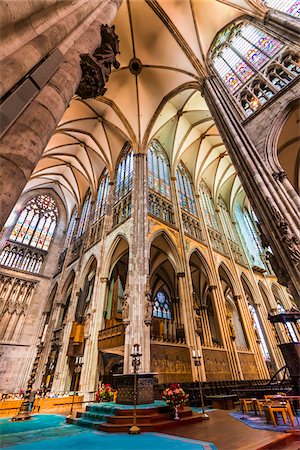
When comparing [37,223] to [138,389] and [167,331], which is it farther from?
[138,389]

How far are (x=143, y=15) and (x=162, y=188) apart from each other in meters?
9.89

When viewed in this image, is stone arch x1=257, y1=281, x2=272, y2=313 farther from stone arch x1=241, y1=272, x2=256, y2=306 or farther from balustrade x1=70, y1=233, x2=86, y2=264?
balustrade x1=70, y1=233, x2=86, y2=264

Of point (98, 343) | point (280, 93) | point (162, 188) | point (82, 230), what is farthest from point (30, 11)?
point (82, 230)

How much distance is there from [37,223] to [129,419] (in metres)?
18.4

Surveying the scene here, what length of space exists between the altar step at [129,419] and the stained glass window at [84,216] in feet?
44.0

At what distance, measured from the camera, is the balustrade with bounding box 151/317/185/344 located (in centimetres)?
938

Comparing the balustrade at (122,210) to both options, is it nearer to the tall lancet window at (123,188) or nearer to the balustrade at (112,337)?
the tall lancet window at (123,188)

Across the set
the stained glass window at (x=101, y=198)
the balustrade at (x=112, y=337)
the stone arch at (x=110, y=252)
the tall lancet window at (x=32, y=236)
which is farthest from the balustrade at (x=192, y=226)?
the tall lancet window at (x=32, y=236)

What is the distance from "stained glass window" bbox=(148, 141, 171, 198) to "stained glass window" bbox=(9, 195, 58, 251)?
11.8 meters

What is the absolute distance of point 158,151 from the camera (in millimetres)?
16812

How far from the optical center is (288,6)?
350 inches

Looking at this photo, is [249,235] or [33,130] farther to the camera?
[249,235]

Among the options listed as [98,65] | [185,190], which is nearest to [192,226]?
[185,190]

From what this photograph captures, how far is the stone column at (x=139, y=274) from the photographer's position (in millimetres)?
7703
